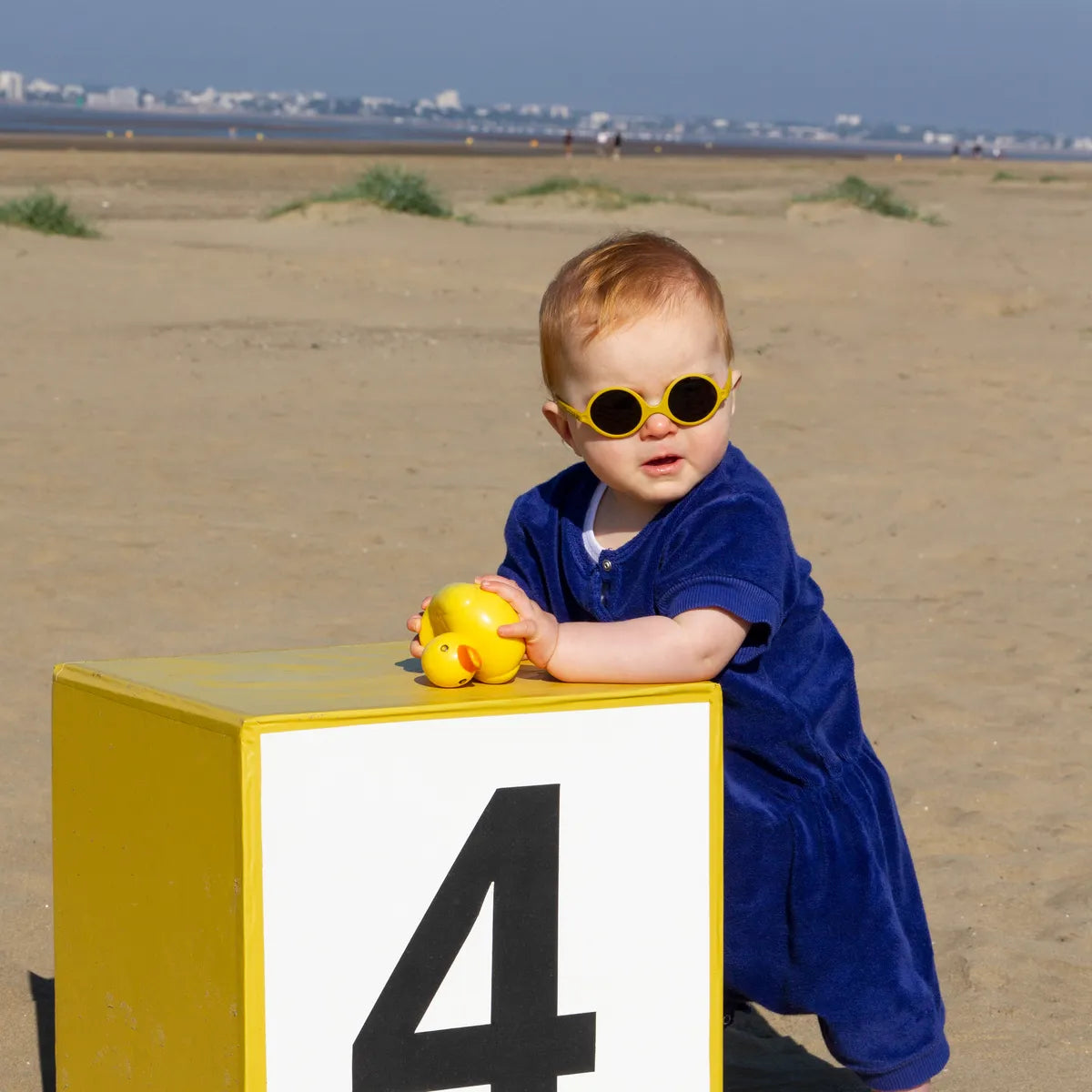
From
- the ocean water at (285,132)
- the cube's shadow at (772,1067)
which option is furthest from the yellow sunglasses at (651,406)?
the ocean water at (285,132)

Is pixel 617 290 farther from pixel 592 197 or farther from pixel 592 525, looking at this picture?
pixel 592 197

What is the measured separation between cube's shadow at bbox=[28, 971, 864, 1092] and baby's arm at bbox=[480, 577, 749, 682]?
1.12 m

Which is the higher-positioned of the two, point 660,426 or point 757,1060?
point 660,426

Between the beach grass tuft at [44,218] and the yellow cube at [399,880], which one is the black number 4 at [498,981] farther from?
the beach grass tuft at [44,218]

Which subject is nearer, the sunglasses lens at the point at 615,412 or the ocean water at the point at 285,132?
the sunglasses lens at the point at 615,412

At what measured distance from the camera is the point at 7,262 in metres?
13.9

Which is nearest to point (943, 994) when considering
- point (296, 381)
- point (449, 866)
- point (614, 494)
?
point (614, 494)

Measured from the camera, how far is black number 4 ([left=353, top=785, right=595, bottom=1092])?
6.93 ft

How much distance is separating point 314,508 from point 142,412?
2.22 metres

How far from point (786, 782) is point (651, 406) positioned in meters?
0.57

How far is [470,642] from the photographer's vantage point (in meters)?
2.27

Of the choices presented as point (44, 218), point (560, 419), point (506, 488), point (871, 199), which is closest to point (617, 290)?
point (560, 419)

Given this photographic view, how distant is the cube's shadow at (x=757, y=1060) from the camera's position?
312 centimetres

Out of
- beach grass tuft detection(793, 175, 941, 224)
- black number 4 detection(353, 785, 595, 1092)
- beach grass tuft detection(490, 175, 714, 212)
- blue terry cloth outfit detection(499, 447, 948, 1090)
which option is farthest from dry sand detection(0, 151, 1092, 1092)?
beach grass tuft detection(490, 175, 714, 212)
